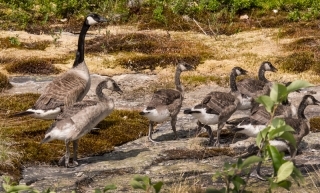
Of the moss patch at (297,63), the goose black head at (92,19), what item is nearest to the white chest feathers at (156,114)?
the goose black head at (92,19)

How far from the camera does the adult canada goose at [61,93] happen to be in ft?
48.0

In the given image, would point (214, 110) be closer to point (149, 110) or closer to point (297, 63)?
point (149, 110)

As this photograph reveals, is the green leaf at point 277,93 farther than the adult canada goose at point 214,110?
No

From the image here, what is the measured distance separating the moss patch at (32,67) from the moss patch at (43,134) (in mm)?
4461

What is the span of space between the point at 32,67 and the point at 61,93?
935cm

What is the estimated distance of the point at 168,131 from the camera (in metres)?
16.7

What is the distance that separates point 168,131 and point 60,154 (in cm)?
366

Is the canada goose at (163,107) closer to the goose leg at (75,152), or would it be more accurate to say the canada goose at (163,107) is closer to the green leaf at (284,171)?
the goose leg at (75,152)

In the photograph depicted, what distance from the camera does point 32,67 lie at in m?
24.0

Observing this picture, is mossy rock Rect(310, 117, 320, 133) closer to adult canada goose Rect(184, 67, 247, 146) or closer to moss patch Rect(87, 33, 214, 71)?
adult canada goose Rect(184, 67, 247, 146)

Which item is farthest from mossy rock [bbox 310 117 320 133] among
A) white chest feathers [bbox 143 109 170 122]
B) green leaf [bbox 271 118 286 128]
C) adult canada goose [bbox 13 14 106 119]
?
green leaf [bbox 271 118 286 128]

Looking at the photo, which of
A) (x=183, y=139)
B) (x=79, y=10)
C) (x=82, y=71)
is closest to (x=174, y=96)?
(x=183, y=139)

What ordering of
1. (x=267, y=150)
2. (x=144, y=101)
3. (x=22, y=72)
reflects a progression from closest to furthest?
(x=267, y=150) < (x=144, y=101) < (x=22, y=72)

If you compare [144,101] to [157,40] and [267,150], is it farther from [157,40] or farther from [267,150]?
[267,150]
